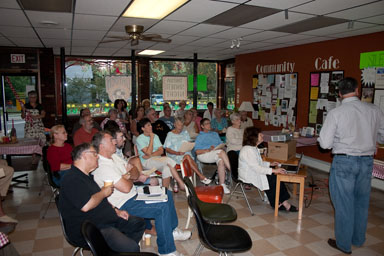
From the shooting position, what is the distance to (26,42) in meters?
7.04

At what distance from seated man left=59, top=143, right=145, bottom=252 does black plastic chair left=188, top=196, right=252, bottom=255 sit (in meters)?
0.56

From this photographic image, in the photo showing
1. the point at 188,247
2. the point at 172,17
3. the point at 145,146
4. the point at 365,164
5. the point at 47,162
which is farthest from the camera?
the point at 145,146

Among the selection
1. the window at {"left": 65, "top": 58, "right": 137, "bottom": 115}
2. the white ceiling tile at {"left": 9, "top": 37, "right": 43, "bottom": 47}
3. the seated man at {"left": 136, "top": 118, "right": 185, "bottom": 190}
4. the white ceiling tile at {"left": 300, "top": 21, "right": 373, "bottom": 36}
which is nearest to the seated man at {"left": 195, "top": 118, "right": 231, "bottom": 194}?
the seated man at {"left": 136, "top": 118, "right": 185, "bottom": 190}

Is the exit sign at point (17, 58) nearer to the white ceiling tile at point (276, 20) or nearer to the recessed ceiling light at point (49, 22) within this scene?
the recessed ceiling light at point (49, 22)

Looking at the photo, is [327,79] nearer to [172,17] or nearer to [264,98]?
[264,98]

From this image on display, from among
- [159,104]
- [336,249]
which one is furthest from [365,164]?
[159,104]

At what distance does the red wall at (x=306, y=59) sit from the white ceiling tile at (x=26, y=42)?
5817mm

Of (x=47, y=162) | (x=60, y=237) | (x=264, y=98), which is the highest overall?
(x=264, y=98)

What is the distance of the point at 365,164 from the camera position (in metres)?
3.17

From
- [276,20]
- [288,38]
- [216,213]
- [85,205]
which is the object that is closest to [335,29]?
[288,38]

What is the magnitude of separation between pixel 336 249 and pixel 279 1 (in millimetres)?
3023

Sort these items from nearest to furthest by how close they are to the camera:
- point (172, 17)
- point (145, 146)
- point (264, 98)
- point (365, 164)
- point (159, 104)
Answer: point (365, 164) < point (172, 17) < point (145, 146) < point (264, 98) < point (159, 104)

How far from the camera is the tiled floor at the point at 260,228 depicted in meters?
3.33

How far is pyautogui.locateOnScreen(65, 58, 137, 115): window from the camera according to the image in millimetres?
10133
